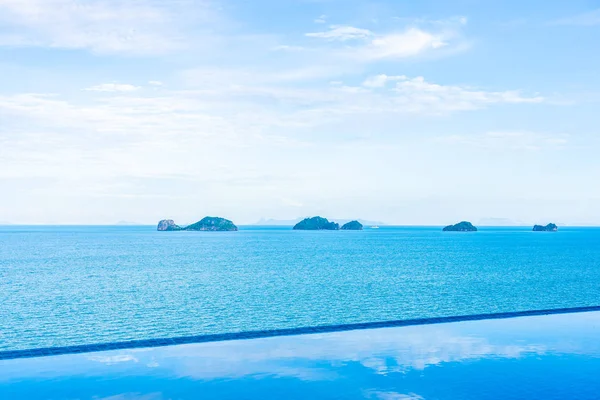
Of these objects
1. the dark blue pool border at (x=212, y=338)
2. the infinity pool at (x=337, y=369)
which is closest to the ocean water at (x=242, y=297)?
the dark blue pool border at (x=212, y=338)

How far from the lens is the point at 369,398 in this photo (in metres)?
13.4

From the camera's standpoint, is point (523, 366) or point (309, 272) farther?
point (309, 272)

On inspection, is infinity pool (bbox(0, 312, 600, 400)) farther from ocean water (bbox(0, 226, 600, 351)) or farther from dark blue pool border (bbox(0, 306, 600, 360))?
ocean water (bbox(0, 226, 600, 351))

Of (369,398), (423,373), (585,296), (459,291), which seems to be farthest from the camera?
(459,291)

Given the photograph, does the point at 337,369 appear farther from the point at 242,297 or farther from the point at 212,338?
the point at 242,297

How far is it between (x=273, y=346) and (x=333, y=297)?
21642mm

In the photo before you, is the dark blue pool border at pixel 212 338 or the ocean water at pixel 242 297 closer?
the dark blue pool border at pixel 212 338

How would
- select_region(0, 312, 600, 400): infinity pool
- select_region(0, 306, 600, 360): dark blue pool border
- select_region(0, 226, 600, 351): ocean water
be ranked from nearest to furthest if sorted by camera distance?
select_region(0, 312, 600, 400): infinity pool, select_region(0, 306, 600, 360): dark blue pool border, select_region(0, 226, 600, 351): ocean water

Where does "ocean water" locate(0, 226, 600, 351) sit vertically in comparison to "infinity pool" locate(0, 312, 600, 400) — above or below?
below

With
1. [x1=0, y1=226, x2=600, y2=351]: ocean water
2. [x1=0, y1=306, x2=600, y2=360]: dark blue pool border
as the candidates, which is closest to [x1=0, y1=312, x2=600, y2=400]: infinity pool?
[x1=0, y1=306, x2=600, y2=360]: dark blue pool border

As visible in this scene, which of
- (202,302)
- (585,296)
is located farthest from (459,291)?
(202,302)

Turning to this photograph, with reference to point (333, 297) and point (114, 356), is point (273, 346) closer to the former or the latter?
point (114, 356)

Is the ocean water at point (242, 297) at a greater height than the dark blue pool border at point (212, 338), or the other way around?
the dark blue pool border at point (212, 338)

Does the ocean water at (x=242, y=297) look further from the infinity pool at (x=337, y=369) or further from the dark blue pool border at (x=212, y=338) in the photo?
the infinity pool at (x=337, y=369)
